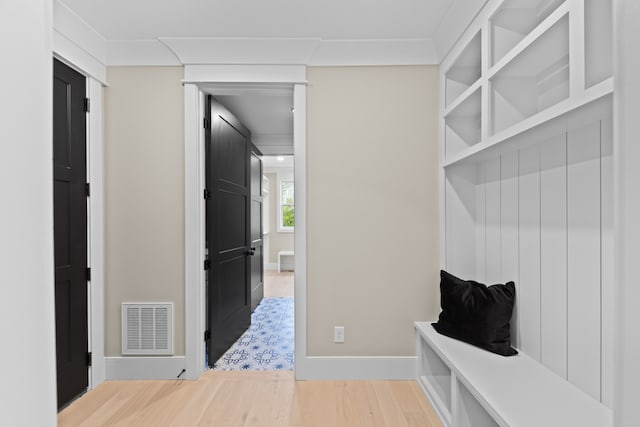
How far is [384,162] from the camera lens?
8.50ft

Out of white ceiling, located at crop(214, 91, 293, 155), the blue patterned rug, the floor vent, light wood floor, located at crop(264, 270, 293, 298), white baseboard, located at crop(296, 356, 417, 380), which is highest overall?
white ceiling, located at crop(214, 91, 293, 155)

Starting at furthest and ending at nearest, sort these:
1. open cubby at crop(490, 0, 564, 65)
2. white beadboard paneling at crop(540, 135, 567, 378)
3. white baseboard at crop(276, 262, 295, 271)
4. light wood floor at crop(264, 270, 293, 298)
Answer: white baseboard at crop(276, 262, 295, 271), light wood floor at crop(264, 270, 293, 298), open cubby at crop(490, 0, 564, 65), white beadboard paneling at crop(540, 135, 567, 378)

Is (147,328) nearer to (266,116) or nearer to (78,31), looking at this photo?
(78,31)

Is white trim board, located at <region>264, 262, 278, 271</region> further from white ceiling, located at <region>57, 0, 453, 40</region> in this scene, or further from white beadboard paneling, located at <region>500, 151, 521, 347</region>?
white beadboard paneling, located at <region>500, 151, 521, 347</region>

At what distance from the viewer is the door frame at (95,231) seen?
2.44 meters

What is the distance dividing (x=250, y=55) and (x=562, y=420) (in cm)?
264

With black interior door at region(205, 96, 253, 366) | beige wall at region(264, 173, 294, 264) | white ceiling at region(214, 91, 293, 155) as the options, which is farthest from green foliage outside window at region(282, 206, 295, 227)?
black interior door at region(205, 96, 253, 366)

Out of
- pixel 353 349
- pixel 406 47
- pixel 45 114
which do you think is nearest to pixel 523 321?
pixel 353 349

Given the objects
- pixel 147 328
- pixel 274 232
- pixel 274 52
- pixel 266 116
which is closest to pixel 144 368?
pixel 147 328

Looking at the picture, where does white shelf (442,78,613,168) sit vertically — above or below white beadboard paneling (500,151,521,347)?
above

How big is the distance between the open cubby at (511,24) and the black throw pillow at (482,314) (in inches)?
48.2

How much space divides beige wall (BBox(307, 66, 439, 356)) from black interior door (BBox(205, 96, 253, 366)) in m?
0.74

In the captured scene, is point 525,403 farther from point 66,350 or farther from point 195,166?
point 66,350

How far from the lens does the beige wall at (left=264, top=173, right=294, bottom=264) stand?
7.83 m
